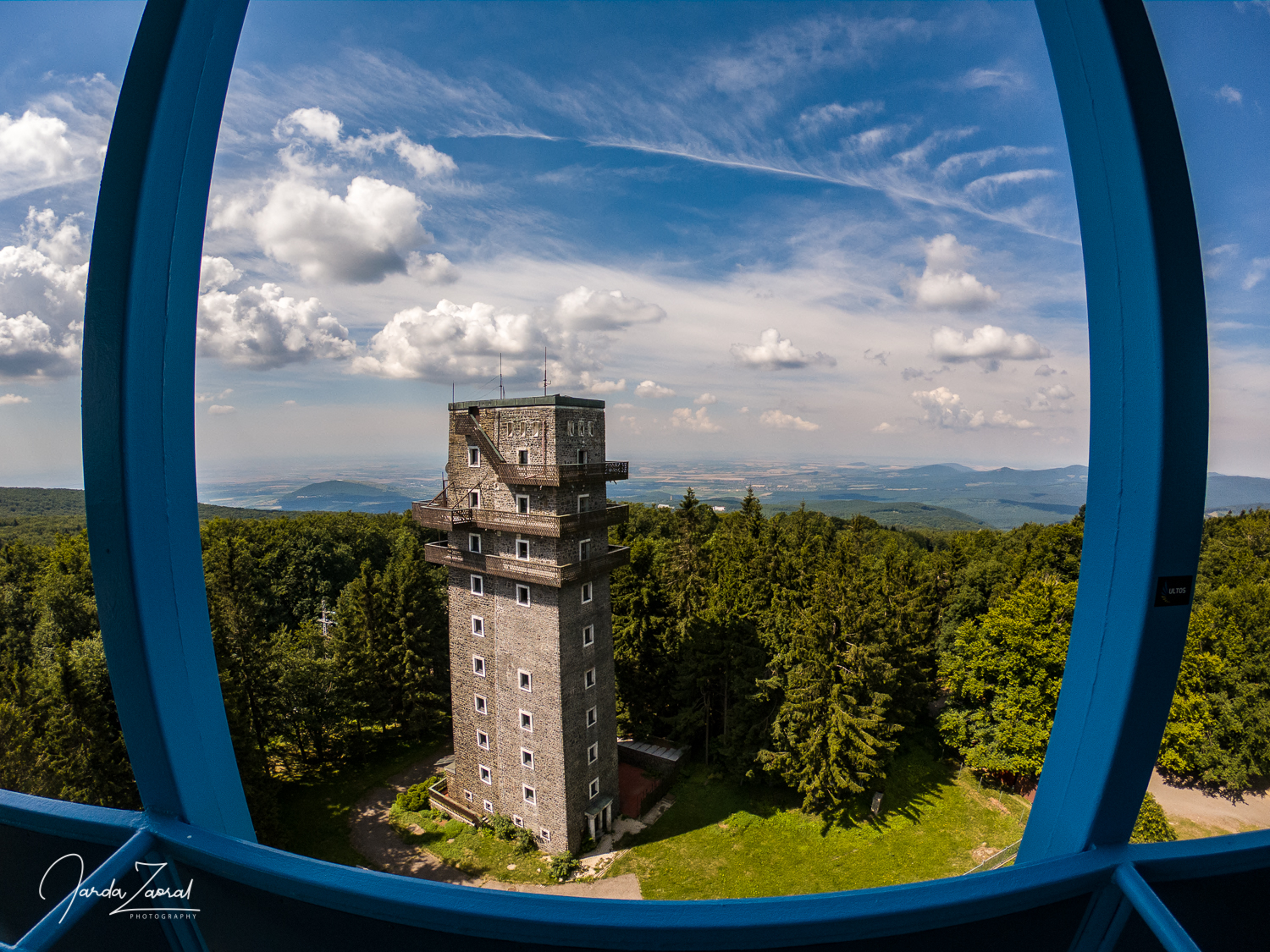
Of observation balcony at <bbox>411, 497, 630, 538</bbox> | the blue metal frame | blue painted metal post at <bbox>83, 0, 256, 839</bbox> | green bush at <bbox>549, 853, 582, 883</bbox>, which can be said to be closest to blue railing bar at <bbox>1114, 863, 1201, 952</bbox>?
the blue metal frame

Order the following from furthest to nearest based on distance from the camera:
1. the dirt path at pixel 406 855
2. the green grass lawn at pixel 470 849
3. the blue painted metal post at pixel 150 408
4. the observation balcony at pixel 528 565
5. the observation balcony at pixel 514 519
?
the green grass lawn at pixel 470 849, the dirt path at pixel 406 855, the observation balcony at pixel 528 565, the observation balcony at pixel 514 519, the blue painted metal post at pixel 150 408

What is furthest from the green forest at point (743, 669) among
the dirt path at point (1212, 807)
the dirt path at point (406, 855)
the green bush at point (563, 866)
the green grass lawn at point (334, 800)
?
the green bush at point (563, 866)

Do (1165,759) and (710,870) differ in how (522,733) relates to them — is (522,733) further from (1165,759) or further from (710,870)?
(1165,759)

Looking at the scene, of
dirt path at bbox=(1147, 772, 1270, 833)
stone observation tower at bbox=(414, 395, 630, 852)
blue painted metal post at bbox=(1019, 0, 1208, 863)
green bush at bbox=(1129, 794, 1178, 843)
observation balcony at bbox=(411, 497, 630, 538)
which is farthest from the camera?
dirt path at bbox=(1147, 772, 1270, 833)

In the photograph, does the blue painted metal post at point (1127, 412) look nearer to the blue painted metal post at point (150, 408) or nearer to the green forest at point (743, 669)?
the blue painted metal post at point (150, 408)

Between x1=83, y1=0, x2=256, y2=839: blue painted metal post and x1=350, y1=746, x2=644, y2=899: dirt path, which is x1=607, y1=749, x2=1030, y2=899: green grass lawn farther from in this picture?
x1=83, y1=0, x2=256, y2=839: blue painted metal post

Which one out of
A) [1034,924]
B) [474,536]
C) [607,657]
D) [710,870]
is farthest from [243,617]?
[1034,924]
